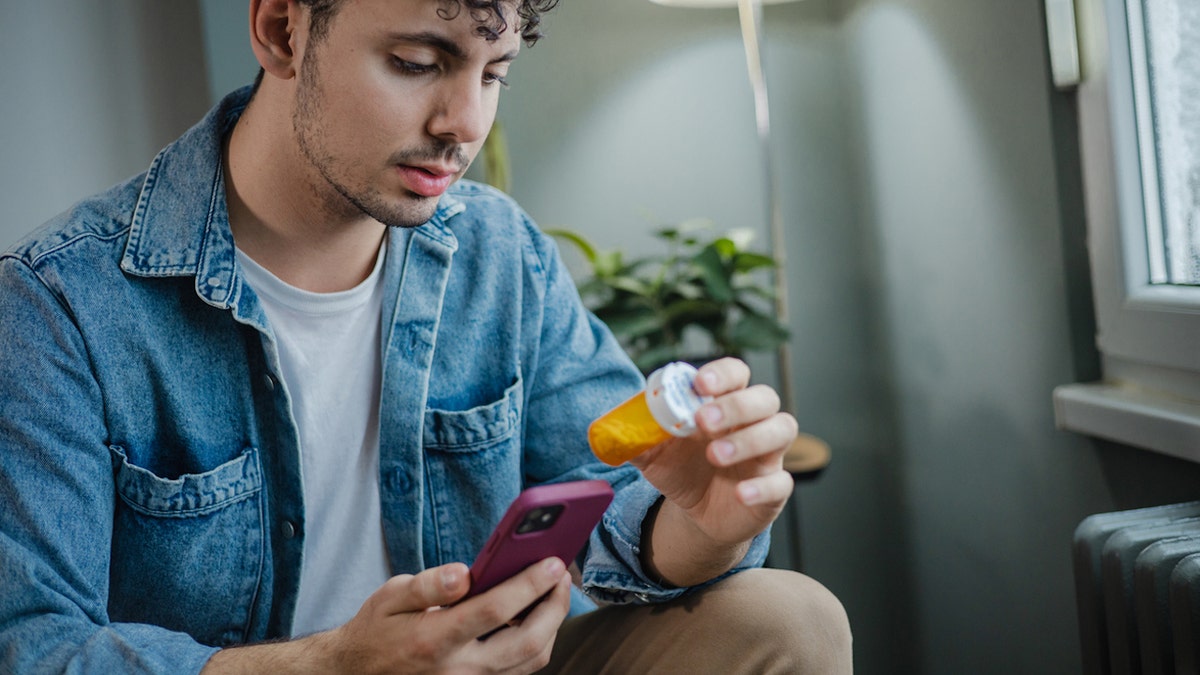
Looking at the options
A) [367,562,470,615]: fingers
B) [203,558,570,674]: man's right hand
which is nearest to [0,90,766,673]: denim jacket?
[203,558,570,674]: man's right hand

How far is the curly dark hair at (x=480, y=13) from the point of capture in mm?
923

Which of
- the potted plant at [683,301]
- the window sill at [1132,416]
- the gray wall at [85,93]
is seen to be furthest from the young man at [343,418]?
the gray wall at [85,93]

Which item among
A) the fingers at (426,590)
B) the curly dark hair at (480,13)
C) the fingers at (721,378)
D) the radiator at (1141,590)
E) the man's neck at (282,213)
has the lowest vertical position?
the radiator at (1141,590)

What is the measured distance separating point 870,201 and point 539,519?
1471 millimetres

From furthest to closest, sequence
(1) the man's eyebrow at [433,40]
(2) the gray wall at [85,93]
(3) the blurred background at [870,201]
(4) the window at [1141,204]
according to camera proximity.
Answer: (2) the gray wall at [85,93]
(3) the blurred background at [870,201]
(4) the window at [1141,204]
(1) the man's eyebrow at [433,40]

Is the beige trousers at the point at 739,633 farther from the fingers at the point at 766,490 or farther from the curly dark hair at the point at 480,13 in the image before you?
the curly dark hair at the point at 480,13

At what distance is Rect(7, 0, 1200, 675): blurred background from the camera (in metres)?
1.45

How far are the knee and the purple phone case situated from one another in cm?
19

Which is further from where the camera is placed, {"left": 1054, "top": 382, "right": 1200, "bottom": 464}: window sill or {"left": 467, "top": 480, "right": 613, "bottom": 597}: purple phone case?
{"left": 1054, "top": 382, "right": 1200, "bottom": 464}: window sill

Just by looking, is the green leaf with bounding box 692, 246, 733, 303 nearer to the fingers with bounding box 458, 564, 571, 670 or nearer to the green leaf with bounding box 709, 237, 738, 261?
the green leaf with bounding box 709, 237, 738, 261

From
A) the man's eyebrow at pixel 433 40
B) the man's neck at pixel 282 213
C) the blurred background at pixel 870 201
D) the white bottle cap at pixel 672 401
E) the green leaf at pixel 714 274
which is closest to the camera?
the white bottle cap at pixel 672 401

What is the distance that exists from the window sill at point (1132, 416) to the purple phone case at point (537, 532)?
2.35ft

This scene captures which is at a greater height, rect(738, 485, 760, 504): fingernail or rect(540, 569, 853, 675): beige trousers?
rect(738, 485, 760, 504): fingernail

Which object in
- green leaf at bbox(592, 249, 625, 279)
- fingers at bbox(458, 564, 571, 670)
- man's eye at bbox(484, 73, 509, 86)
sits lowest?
fingers at bbox(458, 564, 571, 670)
